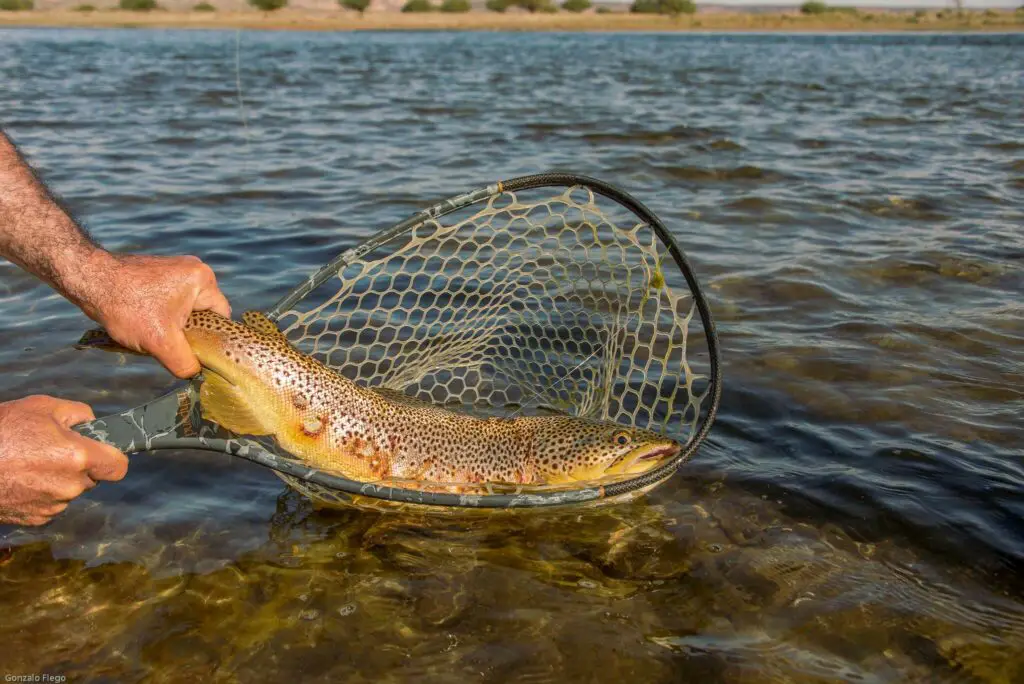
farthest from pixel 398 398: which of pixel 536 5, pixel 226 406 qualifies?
pixel 536 5

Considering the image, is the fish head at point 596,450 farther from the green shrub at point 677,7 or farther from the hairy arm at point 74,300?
the green shrub at point 677,7

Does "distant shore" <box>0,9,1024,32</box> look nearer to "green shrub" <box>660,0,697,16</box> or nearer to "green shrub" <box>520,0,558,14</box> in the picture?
"green shrub" <box>660,0,697,16</box>

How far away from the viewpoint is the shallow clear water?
3537 millimetres

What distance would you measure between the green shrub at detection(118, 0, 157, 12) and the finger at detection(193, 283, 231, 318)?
6775 centimetres

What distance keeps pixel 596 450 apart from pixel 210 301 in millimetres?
1827

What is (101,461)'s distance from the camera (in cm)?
333

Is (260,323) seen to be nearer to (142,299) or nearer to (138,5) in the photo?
(142,299)

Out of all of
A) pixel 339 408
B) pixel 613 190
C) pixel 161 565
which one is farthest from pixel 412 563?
pixel 613 190

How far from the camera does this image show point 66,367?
5871 mm

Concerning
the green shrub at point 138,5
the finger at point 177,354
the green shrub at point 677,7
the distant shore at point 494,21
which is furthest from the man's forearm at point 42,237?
the green shrub at point 677,7

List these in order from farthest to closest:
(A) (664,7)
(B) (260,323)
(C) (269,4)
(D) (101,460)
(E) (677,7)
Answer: (A) (664,7), (E) (677,7), (C) (269,4), (B) (260,323), (D) (101,460)

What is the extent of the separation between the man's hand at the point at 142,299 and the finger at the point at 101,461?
396 mm

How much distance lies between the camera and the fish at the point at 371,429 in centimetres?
379

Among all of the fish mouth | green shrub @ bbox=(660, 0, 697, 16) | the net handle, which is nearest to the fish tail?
the net handle
